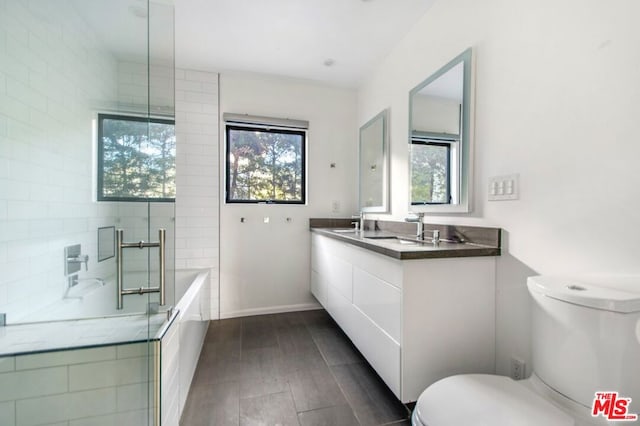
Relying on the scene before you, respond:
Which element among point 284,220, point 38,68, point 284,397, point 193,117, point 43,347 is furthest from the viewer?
point 284,220

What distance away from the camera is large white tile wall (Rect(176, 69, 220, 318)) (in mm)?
2730

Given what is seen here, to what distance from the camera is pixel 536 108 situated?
1248 millimetres

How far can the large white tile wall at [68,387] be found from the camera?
3.14 feet

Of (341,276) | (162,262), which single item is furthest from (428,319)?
(162,262)

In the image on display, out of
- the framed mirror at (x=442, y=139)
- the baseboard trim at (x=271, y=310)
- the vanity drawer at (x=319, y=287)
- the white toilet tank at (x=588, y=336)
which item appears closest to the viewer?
the white toilet tank at (x=588, y=336)

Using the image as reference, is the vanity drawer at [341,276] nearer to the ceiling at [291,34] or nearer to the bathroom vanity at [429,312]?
the bathroom vanity at [429,312]

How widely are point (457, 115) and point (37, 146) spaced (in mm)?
2420

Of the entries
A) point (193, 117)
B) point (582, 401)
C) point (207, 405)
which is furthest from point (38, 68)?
point (582, 401)

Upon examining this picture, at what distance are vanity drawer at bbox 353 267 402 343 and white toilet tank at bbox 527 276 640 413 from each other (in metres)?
0.55

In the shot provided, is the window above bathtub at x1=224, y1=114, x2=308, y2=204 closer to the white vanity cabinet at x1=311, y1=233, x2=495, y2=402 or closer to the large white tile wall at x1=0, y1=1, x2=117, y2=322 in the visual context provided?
the large white tile wall at x1=0, y1=1, x2=117, y2=322

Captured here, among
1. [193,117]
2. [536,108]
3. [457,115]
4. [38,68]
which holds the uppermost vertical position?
[193,117]

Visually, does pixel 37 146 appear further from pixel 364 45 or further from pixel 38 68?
pixel 364 45

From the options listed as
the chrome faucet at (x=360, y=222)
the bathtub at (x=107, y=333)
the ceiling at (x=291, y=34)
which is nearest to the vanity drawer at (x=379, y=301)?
the chrome faucet at (x=360, y=222)

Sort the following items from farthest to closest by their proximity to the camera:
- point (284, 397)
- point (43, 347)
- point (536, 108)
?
point (284, 397) → point (536, 108) → point (43, 347)
